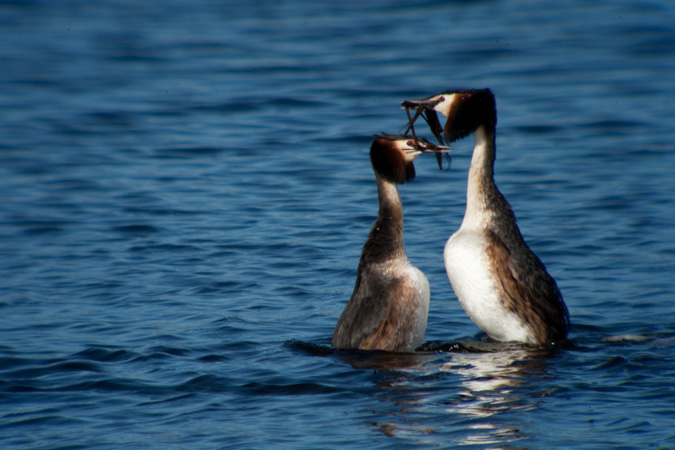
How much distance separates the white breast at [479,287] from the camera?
836 centimetres

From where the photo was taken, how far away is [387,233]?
845cm

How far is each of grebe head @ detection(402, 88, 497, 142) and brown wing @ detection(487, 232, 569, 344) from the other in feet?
3.47

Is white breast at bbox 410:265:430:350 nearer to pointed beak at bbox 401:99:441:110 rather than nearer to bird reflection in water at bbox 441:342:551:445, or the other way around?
bird reflection in water at bbox 441:342:551:445

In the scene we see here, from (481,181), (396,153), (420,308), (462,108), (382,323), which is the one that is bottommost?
(382,323)

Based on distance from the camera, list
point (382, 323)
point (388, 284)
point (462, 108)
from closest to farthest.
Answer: point (382, 323) < point (388, 284) < point (462, 108)

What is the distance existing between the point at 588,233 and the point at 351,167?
4.31 meters

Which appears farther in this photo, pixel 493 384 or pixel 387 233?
pixel 387 233

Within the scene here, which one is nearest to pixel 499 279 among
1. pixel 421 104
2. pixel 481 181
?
pixel 481 181

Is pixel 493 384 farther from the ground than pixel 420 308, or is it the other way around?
pixel 420 308

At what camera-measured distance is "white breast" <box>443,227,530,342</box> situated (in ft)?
27.4

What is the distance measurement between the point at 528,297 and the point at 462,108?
1.83 meters

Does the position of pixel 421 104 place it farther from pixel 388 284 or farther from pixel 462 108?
pixel 388 284

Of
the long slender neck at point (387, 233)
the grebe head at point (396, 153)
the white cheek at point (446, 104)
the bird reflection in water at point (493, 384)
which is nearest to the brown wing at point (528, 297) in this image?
the bird reflection in water at point (493, 384)

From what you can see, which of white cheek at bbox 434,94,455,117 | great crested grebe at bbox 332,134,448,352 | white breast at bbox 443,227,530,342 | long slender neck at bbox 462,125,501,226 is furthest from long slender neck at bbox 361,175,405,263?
white cheek at bbox 434,94,455,117
